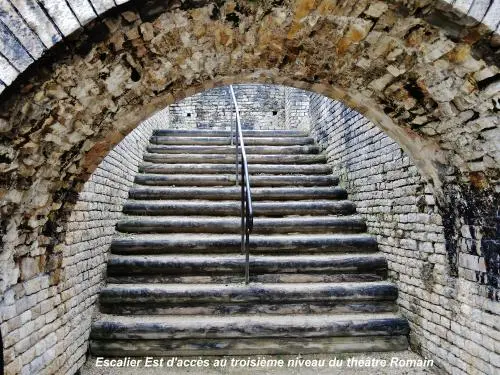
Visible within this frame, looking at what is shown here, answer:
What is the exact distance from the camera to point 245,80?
7.73 feet

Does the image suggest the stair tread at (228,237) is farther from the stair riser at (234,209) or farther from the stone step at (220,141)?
the stone step at (220,141)

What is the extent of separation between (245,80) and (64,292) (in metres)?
1.92

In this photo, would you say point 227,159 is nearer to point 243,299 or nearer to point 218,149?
point 218,149

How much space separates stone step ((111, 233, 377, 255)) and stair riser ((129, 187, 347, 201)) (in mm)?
802

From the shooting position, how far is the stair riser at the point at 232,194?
475 cm

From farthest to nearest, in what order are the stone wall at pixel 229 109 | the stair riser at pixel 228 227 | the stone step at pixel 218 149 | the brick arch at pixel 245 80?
the stone wall at pixel 229 109 < the stone step at pixel 218 149 < the stair riser at pixel 228 227 < the brick arch at pixel 245 80

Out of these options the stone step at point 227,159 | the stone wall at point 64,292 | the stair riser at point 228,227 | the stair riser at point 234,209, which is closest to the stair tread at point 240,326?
the stone wall at point 64,292

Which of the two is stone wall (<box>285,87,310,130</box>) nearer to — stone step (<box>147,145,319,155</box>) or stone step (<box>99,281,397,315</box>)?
stone step (<box>147,145,319,155</box>)

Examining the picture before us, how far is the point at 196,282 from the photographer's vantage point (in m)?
3.63

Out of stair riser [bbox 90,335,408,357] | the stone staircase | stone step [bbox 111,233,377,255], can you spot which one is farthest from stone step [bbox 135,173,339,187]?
stair riser [bbox 90,335,408,357]

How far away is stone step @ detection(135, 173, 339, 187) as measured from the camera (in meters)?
5.05

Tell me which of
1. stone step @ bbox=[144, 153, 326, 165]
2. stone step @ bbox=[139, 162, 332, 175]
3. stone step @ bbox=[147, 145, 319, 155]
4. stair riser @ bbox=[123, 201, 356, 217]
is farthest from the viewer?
stone step @ bbox=[147, 145, 319, 155]

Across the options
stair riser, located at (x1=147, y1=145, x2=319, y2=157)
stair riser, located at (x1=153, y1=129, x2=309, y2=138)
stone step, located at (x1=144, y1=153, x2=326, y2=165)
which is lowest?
stone step, located at (x1=144, y1=153, x2=326, y2=165)

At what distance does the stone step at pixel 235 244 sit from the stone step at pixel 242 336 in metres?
0.80
